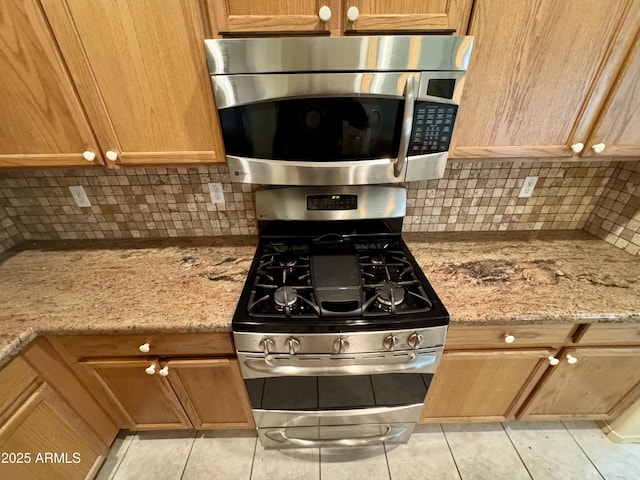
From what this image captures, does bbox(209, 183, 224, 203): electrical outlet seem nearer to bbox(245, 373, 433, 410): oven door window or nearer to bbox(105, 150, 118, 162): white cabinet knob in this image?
bbox(105, 150, 118, 162): white cabinet knob

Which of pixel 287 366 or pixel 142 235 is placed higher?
pixel 142 235

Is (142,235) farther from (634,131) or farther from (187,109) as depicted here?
(634,131)

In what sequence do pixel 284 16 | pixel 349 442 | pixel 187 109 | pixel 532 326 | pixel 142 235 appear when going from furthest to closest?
pixel 142 235 → pixel 349 442 → pixel 532 326 → pixel 187 109 → pixel 284 16

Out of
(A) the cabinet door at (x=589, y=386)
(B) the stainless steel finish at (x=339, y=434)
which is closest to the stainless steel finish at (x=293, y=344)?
(B) the stainless steel finish at (x=339, y=434)

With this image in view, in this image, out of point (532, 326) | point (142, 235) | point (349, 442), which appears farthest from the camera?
point (142, 235)

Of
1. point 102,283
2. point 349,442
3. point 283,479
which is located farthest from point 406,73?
point 283,479

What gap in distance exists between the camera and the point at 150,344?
1.01 metres

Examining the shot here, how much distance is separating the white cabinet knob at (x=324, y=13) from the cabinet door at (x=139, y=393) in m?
1.31

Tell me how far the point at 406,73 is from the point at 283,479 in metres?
1.78

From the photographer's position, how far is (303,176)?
3.14 feet

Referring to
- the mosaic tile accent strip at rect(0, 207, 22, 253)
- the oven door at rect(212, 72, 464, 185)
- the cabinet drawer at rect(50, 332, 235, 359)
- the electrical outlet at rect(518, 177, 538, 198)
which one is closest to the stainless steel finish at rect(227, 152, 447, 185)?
the oven door at rect(212, 72, 464, 185)

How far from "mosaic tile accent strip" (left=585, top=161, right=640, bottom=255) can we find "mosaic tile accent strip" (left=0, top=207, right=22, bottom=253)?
9.96 feet

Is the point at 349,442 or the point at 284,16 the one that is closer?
the point at 284,16

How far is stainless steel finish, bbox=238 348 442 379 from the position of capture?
96 cm
